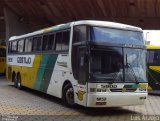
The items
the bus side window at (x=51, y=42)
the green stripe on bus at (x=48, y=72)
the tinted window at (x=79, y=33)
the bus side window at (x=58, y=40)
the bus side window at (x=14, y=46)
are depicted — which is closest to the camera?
the tinted window at (x=79, y=33)

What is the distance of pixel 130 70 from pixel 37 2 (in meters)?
18.5

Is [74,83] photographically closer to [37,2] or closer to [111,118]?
[111,118]

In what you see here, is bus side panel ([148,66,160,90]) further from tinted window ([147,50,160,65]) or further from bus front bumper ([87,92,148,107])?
bus front bumper ([87,92,148,107])

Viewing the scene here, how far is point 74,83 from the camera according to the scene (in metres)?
13.1

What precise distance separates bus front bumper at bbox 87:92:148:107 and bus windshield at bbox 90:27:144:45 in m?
1.67

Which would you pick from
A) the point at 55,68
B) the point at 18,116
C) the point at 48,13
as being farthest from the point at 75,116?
the point at 48,13

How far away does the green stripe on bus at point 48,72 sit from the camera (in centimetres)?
1543

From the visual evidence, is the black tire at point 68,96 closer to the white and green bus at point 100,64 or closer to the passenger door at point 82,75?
the white and green bus at point 100,64

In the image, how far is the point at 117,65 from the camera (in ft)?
41.3

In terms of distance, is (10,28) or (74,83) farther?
(10,28)

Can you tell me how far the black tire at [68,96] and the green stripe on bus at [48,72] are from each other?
158cm

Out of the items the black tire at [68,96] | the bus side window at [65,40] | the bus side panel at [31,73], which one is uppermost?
the bus side window at [65,40]

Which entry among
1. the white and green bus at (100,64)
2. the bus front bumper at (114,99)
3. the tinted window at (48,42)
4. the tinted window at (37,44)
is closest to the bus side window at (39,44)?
the tinted window at (37,44)

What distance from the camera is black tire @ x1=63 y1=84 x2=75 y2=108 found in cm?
1362
